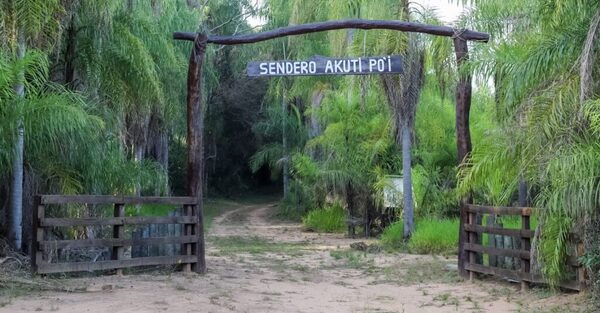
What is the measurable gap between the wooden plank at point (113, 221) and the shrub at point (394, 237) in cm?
721

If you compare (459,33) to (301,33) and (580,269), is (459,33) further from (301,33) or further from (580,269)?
(580,269)

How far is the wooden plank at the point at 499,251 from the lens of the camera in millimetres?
10083

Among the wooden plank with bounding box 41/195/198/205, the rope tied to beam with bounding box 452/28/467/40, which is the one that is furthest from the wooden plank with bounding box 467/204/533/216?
the wooden plank with bounding box 41/195/198/205

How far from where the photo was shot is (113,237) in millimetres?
10758

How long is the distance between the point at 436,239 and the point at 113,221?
8081 mm

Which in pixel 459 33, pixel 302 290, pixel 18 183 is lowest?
pixel 302 290

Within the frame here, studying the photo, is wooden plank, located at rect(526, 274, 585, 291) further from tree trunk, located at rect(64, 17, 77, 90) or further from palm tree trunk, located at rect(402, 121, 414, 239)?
palm tree trunk, located at rect(402, 121, 414, 239)

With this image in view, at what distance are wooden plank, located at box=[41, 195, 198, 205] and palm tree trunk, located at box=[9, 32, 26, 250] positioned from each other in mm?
806

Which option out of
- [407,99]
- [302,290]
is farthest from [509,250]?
[407,99]

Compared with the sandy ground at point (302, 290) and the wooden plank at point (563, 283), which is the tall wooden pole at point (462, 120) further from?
the wooden plank at point (563, 283)

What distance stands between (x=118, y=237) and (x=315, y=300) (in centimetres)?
294

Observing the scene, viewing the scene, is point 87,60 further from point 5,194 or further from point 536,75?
point 536,75

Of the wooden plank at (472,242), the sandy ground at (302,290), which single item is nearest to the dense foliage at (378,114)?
the wooden plank at (472,242)

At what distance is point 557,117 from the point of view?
8.08m
